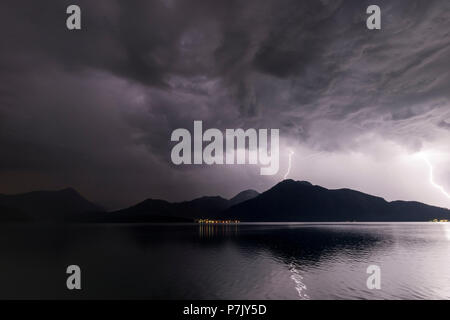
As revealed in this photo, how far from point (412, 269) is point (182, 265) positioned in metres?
50.3

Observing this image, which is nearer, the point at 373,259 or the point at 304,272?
the point at 304,272

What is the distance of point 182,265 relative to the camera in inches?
2415

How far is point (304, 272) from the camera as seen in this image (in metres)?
53.5

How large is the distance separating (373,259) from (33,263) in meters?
86.3
